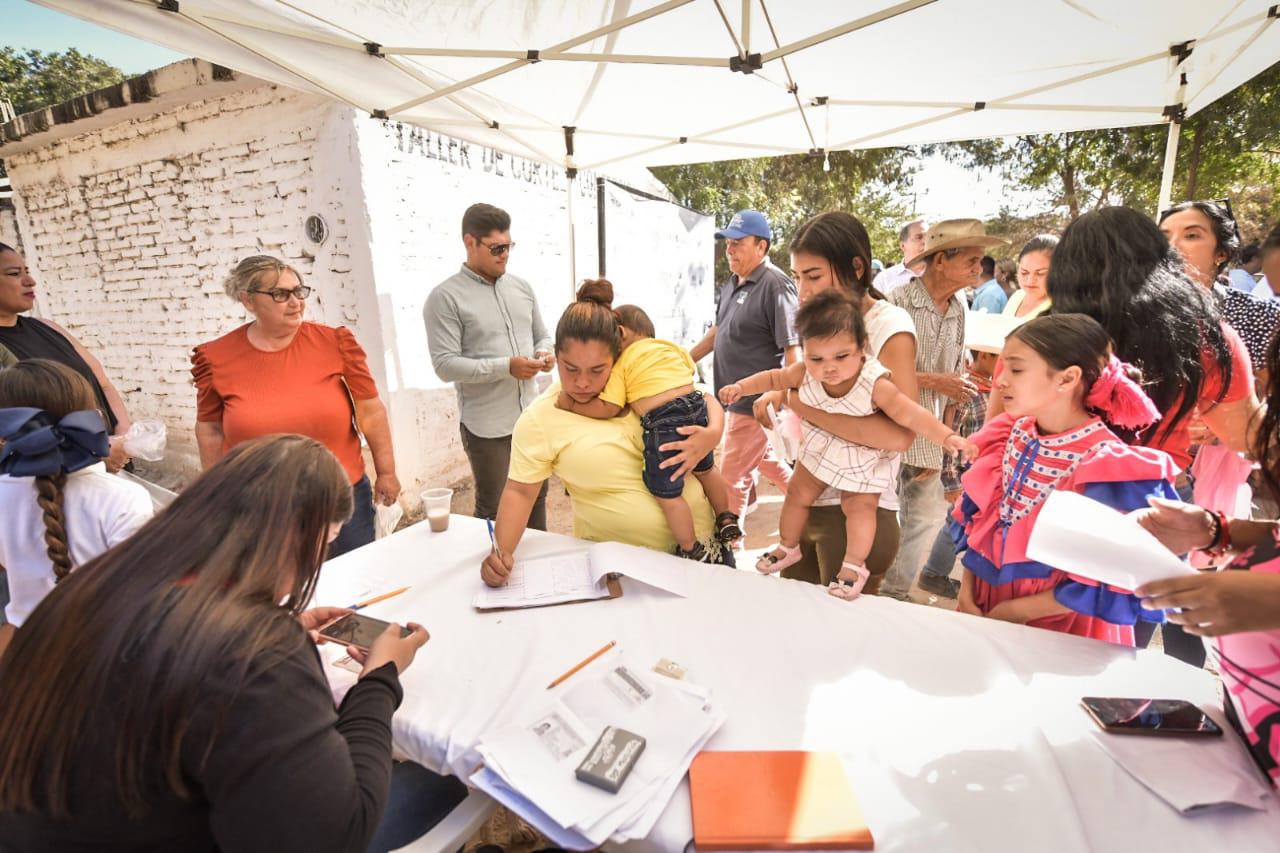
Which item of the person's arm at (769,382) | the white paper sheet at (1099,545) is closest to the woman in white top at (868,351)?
the person's arm at (769,382)

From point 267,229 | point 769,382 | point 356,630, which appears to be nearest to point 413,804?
point 356,630

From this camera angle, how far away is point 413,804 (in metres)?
1.39

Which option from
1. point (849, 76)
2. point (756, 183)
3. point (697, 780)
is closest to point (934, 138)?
point (849, 76)

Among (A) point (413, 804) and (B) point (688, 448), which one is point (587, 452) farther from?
(A) point (413, 804)

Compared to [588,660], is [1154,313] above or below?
above

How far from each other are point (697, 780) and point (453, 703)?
55cm

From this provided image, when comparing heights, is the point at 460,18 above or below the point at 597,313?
above

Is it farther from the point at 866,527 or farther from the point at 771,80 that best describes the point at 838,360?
the point at 771,80

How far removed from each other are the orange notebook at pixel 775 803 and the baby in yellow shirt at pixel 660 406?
0.91m

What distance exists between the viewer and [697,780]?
103 cm

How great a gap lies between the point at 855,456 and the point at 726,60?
2.23m

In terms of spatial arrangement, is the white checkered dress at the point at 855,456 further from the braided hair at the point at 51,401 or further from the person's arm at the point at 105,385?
the person's arm at the point at 105,385

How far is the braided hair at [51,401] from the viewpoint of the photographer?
5.00 feet

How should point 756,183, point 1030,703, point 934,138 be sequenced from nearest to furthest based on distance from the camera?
1. point 1030,703
2. point 934,138
3. point 756,183
